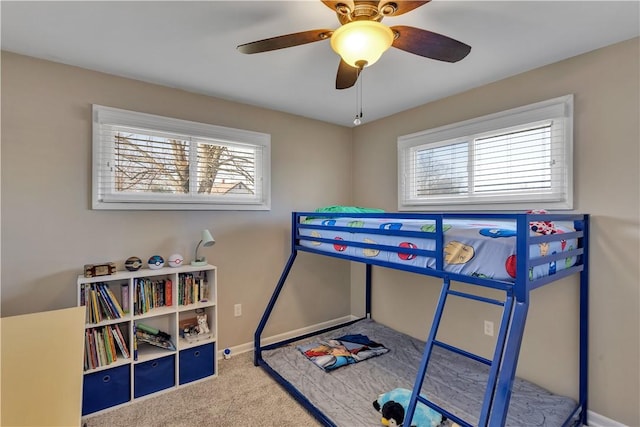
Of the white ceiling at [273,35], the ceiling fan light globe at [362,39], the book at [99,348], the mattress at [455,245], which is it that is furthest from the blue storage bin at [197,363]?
the ceiling fan light globe at [362,39]

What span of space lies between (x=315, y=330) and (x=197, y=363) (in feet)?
4.41

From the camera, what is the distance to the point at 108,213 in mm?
2305

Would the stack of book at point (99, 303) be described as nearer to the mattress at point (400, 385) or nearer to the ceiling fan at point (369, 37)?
the mattress at point (400, 385)

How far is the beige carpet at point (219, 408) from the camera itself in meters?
1.99

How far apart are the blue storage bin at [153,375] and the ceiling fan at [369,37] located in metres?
2.20

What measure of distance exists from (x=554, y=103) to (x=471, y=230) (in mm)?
1314

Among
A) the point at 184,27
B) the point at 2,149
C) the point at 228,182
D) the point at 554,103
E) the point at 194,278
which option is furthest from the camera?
the point at 228,182

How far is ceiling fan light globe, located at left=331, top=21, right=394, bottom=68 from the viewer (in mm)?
1288

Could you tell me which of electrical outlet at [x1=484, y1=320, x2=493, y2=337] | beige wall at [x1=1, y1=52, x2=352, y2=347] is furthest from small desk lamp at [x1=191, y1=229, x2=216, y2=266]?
electrical outlet at [x1=484, y1=320, x2=493, y2=337]

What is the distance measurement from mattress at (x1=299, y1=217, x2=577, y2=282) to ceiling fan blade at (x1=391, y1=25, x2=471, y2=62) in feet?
2.80

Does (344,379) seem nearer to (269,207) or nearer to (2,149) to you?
(269,207)

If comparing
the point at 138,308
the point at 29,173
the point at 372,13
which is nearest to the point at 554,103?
the point at 372,13

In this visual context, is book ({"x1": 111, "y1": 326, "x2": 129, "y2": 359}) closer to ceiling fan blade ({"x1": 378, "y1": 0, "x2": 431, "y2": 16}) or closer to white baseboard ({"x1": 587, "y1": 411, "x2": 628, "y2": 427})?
ceiling fan blade ({"x1": 378, "y1": 0, "x2": 431, "y2": 16})

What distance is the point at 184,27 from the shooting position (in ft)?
5.69
